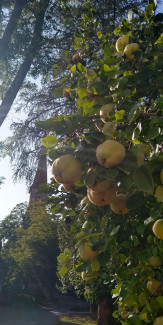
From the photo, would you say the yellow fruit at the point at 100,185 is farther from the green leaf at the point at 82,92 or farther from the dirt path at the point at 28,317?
the dirt path at the point at 28,317

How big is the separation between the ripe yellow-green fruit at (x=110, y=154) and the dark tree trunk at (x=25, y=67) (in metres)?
9.37

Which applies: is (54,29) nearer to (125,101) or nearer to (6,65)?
(6,65)

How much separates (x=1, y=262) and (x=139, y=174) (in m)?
41.5

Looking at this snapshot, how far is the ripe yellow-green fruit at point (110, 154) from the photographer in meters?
1.66

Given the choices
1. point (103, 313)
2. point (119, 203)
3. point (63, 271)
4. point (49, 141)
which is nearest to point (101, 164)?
point (49, 141)

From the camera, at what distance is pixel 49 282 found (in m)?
27.5

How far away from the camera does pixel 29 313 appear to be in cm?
2291

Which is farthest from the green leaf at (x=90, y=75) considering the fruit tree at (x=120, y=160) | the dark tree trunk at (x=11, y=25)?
the dark tree trunk at (x=11, y=25)

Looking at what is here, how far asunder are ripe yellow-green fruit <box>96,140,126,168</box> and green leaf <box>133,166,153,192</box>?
125 millimetres

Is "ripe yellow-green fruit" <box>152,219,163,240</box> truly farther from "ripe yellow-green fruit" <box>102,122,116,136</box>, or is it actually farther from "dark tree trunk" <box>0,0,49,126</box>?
"dark tree trunk" <box>0,0,49,126</box>

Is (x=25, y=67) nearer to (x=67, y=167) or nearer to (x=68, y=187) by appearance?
(x=68, y=187)

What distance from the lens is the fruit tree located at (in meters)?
1.78

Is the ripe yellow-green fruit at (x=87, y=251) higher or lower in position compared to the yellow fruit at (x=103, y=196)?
lower

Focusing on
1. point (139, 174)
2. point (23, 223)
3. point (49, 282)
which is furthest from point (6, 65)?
point (23, 223)
